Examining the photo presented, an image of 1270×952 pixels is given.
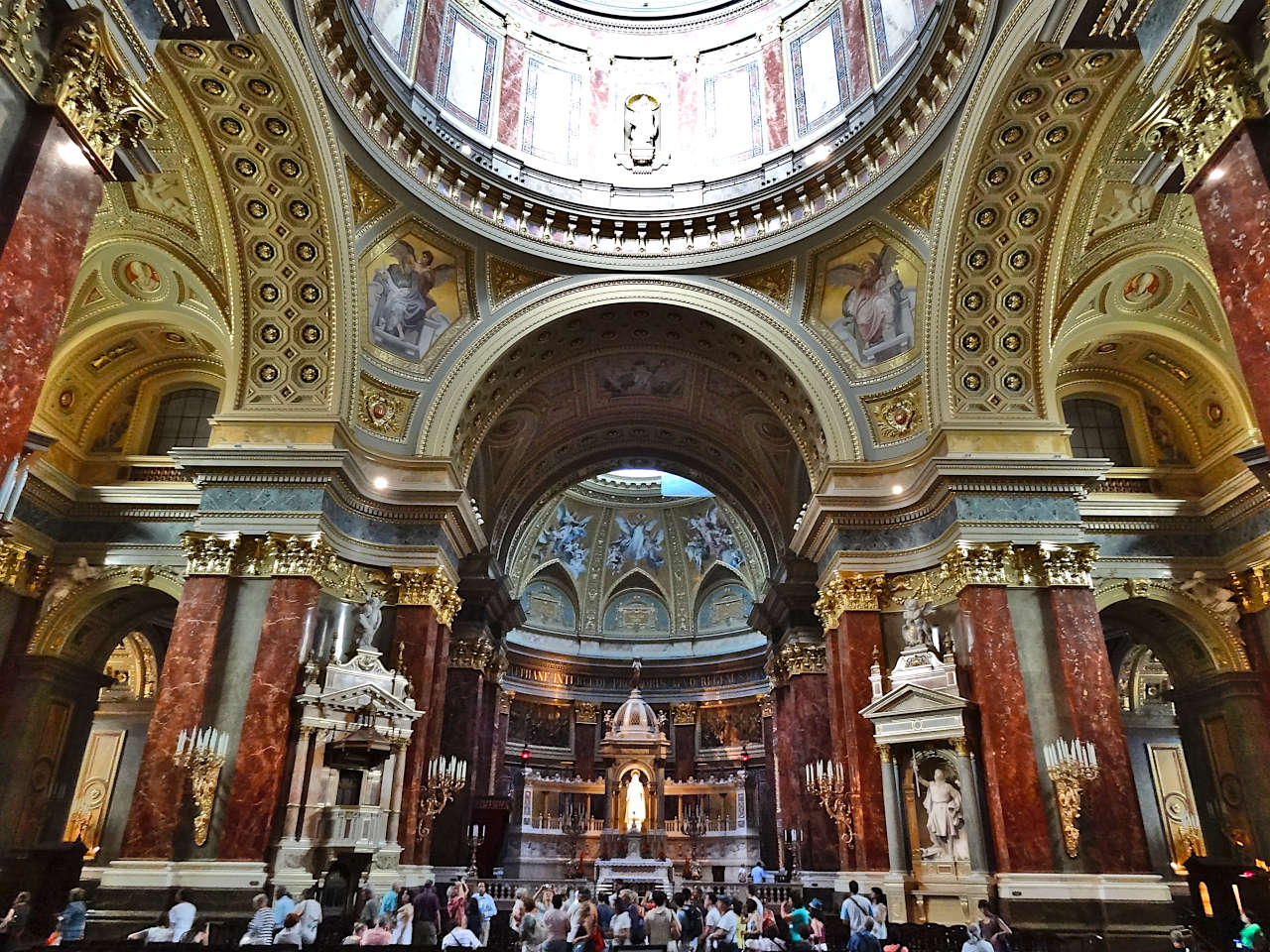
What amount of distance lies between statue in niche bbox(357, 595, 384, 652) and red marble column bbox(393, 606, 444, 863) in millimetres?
605

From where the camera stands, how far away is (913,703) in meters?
14.0

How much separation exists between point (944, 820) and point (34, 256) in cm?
1408

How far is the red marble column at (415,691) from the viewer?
15031 mm

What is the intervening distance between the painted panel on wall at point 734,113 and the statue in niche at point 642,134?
1271 mm

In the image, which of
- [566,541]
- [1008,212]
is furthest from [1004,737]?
[566,541]

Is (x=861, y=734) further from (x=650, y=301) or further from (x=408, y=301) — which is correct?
(x=408, y=301)

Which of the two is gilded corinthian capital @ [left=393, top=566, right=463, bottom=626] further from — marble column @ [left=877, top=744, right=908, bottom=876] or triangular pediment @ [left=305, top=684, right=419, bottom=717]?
marble column @ [left=877, top=744, right=908, bottom=876]

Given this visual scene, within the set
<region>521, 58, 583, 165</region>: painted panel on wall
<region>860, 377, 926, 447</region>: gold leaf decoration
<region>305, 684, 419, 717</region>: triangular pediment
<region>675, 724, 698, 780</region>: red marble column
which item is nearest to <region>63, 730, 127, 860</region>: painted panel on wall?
<region>305, 684, 419, 717</region>: triangular pediment

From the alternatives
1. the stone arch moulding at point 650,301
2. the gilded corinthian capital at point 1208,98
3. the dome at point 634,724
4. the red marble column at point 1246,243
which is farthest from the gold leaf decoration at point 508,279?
the dome at point 634,724

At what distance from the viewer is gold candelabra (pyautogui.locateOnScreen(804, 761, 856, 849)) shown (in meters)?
15.5

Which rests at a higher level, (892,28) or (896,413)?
(892,28)

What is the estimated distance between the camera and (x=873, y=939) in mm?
8328

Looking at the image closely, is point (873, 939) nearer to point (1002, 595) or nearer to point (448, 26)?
point (1002, 595)

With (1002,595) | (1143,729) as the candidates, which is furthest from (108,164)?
(1143,729)
